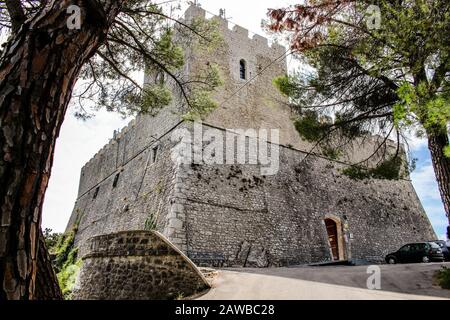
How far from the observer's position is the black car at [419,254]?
12.0m

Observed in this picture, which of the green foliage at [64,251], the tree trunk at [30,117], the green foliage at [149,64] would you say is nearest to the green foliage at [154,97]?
the green foliage at [149,64]

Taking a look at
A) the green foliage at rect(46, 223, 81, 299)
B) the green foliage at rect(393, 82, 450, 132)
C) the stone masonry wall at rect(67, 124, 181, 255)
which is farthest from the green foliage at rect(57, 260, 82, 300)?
the green foliage at rect(393, 82, 450, 132)

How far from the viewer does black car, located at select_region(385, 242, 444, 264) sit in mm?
11992

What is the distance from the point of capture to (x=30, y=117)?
1.37m

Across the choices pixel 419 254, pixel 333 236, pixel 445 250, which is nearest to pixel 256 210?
pixel 333 236

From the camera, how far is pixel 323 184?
50.4ft

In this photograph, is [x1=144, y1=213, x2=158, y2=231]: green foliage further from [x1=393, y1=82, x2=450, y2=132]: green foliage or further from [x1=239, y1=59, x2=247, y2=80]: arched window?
[x1=393, y1=82, x2=450, y2=132]: green foliage

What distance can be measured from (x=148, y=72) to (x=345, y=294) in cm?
502

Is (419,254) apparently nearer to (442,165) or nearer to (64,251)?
(442,165)

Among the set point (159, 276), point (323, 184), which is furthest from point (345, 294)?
point (323, 184)

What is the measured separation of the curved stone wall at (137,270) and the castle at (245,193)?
94.1 inches

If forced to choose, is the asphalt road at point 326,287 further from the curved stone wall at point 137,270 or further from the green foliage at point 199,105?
the green foliage at point 199,105
